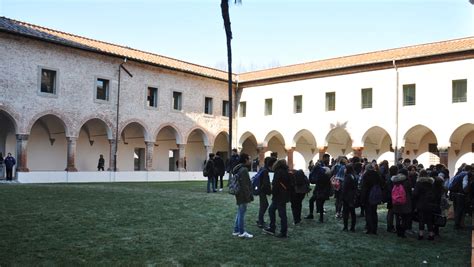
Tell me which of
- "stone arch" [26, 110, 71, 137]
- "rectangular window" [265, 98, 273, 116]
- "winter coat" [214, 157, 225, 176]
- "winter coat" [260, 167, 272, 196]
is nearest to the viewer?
"winter coat" [260, 167, 272, 196]

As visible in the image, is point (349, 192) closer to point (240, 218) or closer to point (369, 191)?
point (369, 191)

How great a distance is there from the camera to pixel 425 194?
871 centimetres

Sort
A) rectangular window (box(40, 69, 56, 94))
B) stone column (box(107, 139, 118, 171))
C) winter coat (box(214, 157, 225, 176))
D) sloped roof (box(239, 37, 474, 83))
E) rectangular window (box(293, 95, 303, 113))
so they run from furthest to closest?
1. rectangular window (box(293, 95, 303, 113))
2. stone column (box(107, 139, 118, 171))
3. sloped roof (box(239, 37, 474, 83))
4. rectangular window (box(40, 69, 56, 94))
5. winter coat (box(214, 157, 225, 176))

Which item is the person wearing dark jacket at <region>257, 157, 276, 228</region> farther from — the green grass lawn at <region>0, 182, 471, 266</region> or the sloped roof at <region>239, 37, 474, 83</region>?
the sloped roof at <region>239, 37, 474, 83</region>

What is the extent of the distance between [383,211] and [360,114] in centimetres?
1526

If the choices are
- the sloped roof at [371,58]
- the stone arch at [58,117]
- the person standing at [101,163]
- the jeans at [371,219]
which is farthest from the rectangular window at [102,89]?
the jeans at [371,219]

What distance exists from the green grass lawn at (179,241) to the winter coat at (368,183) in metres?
0.73

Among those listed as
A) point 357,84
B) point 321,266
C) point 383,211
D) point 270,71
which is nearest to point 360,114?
point 357,84

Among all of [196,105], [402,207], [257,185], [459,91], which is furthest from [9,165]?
[459,91]

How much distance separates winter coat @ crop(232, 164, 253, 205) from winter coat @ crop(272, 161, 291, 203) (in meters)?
0.48

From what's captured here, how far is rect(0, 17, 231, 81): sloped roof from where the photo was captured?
22.1 meters

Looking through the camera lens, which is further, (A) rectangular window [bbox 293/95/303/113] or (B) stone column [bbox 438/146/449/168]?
(A) rectangular window [bbox 293/95/303/113]

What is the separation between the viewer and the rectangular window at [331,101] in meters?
28.4

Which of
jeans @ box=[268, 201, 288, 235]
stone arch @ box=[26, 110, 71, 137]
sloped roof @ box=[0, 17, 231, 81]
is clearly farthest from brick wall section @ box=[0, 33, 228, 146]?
jeans @ box=[268, 201, 288, 235]
